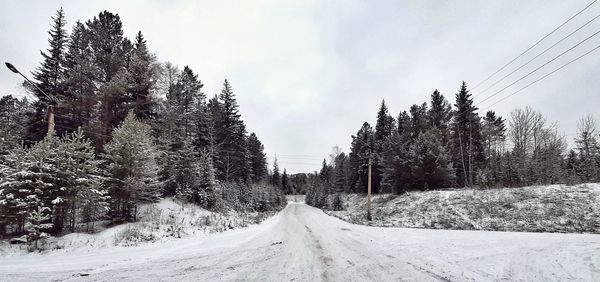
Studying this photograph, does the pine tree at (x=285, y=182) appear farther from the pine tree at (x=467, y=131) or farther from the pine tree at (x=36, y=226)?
the pine tree at (x=36, y=226)

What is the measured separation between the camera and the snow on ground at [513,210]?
14180mm

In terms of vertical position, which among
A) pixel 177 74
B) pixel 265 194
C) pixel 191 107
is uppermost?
pixel 177 74

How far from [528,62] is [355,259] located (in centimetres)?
1238

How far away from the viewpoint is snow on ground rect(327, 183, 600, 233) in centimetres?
1418

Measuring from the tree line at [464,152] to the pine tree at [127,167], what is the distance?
20366mm

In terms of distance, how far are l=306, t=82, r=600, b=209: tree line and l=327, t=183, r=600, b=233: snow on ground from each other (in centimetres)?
310

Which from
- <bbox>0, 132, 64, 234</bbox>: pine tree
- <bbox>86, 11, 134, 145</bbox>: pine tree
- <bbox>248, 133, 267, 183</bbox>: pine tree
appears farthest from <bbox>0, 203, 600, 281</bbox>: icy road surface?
<bbox>248, 133, 267, 183</bbox>: pine tree

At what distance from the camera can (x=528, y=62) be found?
42.3 feet

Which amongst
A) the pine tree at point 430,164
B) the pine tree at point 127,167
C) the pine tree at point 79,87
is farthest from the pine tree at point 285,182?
the pine tree at point 127,167

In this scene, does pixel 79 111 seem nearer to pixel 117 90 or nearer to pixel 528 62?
pixel 117 90

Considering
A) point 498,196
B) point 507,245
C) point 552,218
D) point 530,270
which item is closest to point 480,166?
point 498,196

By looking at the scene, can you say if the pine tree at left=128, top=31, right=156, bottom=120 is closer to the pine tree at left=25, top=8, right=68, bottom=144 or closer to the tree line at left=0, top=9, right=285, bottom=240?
the tree line at left=0, top=9, right=285, bottom=240

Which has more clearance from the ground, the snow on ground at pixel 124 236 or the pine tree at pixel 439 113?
the pine tree at pixel 439 113

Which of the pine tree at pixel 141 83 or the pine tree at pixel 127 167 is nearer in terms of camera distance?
the pine tree at pixel 127 167
